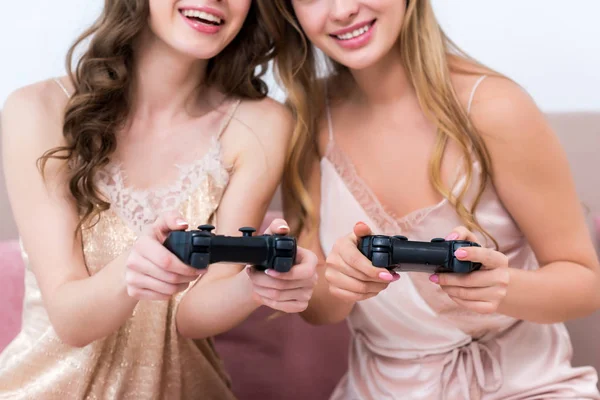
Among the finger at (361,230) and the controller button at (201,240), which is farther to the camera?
the finger at (361,230)

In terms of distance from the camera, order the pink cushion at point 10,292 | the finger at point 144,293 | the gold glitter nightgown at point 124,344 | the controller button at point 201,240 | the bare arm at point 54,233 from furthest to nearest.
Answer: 1. the pink cushion at point 10,292
2. the gold glitter nightgown at point 124,344
3. the bare arm at point 54,233
4. the finger at point 144,293
5. the controller button at point 201,240

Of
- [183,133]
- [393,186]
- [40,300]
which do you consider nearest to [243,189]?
[183,133]

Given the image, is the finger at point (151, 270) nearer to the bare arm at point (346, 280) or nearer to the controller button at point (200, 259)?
the controller button at point (200, 259)

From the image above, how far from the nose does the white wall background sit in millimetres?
592

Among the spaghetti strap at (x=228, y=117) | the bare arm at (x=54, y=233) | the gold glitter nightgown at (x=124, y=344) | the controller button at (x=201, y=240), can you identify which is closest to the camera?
the controller button at (x=201, y=240)

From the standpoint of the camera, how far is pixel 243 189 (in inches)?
51.2

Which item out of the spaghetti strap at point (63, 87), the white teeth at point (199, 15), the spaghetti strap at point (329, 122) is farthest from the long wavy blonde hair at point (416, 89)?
the spaghetti strap at point (63, 87)

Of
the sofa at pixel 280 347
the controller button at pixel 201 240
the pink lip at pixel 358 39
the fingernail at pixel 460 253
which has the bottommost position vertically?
the sofa at pixel 280 347

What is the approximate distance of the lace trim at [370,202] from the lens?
1318 mm

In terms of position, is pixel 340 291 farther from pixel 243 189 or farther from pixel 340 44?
pixel 340 44

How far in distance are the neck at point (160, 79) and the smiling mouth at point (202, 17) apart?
8 cm

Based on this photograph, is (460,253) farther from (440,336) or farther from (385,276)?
(440,336)

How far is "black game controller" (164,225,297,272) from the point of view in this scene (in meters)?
0.87

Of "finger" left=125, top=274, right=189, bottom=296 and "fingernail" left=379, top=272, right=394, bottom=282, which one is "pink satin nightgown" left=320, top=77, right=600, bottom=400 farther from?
"finger" left=125, top=274, right=189, bottom=296
